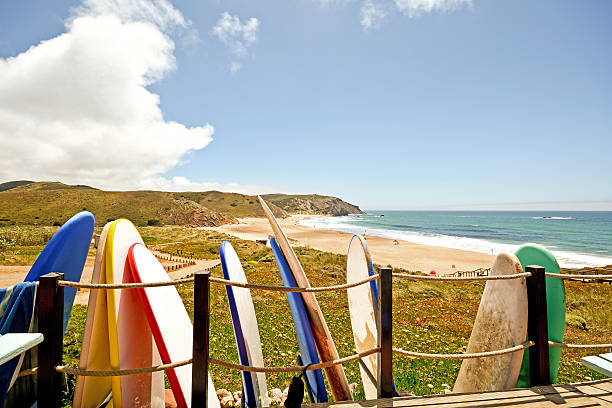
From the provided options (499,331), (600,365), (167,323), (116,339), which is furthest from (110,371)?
(600,365)

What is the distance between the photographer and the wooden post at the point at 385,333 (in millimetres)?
2627

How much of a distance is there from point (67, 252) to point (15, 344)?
148 cm

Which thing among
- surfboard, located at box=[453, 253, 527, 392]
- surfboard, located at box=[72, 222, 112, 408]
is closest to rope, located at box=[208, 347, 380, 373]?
surfboard, located at box=[72, 222, 112, 408]

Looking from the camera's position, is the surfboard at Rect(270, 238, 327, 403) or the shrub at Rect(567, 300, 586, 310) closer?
the surfboard at Rect(270, 238, 327, 403)

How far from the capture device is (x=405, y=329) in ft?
27.0

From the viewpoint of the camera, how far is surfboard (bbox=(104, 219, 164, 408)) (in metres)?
2.62

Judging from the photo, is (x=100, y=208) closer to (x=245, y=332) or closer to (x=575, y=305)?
(x=245, y=332)

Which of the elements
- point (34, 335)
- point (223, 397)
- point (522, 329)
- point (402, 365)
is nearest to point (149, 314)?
point (34, 335)

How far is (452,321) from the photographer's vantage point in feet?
30.4

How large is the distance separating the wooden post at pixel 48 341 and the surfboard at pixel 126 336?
370mm

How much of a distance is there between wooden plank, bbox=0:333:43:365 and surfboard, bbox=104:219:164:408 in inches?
24.1

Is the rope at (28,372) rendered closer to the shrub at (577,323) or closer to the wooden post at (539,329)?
the wooden post at (539,329)

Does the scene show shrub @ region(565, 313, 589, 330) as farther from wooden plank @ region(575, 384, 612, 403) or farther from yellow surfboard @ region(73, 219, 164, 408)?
yellow surfboard @ region(73, 219, 164, 408)

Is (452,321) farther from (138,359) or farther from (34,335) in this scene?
(34,335)
